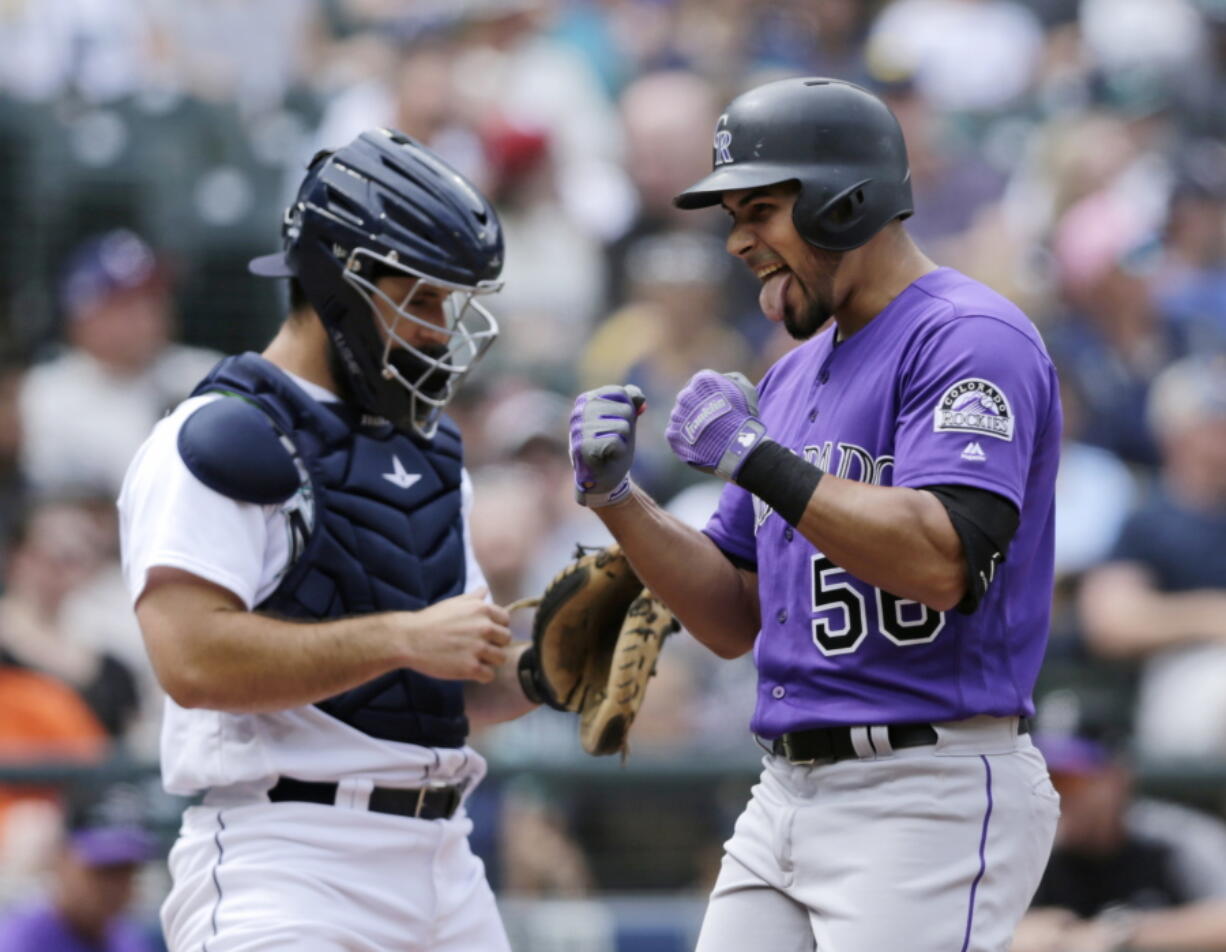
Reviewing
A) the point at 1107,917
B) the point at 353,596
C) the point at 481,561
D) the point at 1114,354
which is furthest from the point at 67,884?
the point at 1114,354

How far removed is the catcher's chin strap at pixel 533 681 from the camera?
13.4ft

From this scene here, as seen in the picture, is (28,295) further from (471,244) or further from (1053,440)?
(1053,440)

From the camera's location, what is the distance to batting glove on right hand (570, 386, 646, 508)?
3.38 metres

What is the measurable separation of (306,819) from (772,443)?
1.23 meters

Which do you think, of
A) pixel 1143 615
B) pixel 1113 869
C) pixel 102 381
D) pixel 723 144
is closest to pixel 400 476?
pixel 723 144

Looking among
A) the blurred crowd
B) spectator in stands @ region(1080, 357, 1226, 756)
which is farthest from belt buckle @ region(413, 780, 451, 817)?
spectator in stands @ region(1080, 357, 1226, 756)

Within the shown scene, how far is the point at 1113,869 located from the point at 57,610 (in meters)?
3.89

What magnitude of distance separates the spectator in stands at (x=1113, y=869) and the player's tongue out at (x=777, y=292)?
2.73 metres

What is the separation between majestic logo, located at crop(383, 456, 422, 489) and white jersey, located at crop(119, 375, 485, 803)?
0.94ft

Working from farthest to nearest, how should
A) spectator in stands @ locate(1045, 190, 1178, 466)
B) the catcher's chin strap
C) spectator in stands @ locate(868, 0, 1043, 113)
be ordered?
spectator in stands @ locate(868, 0, 1043, 113) < spectator in stands @ locate(1045, 190, 1178, 466) < the catcher's chin strap

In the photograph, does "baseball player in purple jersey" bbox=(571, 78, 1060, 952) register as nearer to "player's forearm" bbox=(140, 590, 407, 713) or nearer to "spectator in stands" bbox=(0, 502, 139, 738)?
"player's forearm" bbox=(140, 590, 407, 713)

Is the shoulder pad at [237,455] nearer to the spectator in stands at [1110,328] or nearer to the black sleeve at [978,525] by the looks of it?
the black sleeve at [978,525]

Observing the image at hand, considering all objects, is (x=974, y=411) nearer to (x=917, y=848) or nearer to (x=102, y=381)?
(x=917, y=848)

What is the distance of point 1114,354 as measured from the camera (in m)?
8.72
